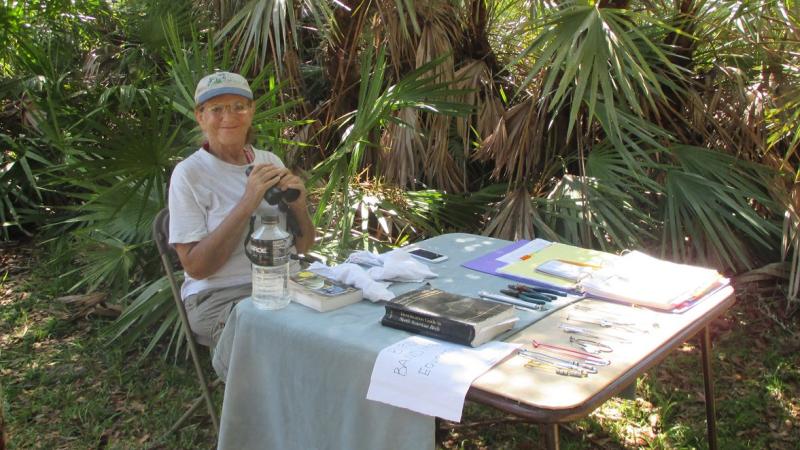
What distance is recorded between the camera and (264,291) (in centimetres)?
212

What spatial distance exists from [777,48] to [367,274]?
10.3 feet

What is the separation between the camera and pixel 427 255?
2.66 metres

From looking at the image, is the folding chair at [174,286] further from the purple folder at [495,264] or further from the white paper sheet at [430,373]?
the white paper sheet at [430,373]

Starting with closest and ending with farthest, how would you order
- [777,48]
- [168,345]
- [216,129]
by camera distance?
[216,129] < [168,345] < [777,48]

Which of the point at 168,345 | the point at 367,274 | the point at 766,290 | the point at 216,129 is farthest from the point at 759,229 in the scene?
the point at 168,345

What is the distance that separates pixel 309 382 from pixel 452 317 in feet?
1.34

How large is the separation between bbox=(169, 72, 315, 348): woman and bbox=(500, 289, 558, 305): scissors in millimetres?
816

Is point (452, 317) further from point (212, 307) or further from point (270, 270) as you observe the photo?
point (212, 307)

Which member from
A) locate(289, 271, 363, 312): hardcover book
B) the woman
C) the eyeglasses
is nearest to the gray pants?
the woman

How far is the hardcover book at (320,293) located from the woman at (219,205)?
1.43ft

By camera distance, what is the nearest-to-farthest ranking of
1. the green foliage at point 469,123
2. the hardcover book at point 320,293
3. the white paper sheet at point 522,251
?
the hardcover book at point 320,293, the white paper sheet at point 522,251, the green foliage at point 469,123

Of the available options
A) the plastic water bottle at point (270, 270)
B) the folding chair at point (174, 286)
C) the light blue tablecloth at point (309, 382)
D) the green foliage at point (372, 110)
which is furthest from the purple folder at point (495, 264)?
the folding chair at point (174, 286)

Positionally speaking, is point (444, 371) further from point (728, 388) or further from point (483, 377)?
point (728, 388)

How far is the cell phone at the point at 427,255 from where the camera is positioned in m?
2.63
